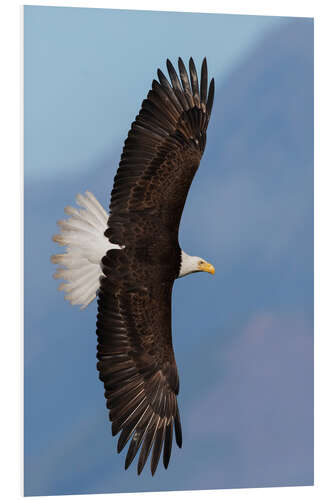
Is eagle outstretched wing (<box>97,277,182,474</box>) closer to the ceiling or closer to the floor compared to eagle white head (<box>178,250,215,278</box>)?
closer to the floor

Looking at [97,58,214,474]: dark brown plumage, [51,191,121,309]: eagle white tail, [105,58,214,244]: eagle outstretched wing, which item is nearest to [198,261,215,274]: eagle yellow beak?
[97,58,214,474]: dark brown plumage

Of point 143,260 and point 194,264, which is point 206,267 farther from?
point 143,260

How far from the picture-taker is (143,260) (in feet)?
20.4

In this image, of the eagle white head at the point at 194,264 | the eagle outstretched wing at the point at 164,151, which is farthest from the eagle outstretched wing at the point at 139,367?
the eagle outstretched wing at the point at 164,151

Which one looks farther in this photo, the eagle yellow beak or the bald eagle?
the eagle yellow beak

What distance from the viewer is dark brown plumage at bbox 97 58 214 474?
6.04 meters

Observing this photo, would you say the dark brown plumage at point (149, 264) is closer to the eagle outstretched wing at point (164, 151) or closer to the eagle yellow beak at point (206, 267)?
the eagle outstretched wing at point (164, 151)

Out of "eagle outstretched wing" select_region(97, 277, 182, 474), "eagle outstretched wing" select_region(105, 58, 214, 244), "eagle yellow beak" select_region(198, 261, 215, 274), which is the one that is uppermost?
"eagle outstretched wing" select_region(105, 58, 214, 244)

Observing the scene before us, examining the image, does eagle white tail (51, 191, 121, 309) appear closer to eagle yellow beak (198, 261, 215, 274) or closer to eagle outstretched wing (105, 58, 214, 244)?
eagle outstretched wing (105, 58, 214, 244)

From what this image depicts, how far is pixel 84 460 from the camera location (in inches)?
242

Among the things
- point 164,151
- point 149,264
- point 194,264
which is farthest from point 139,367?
point 164,151

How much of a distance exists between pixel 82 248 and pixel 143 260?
14.4 inches

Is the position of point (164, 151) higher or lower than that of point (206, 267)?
higher

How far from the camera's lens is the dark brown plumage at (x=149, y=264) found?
6043mm
